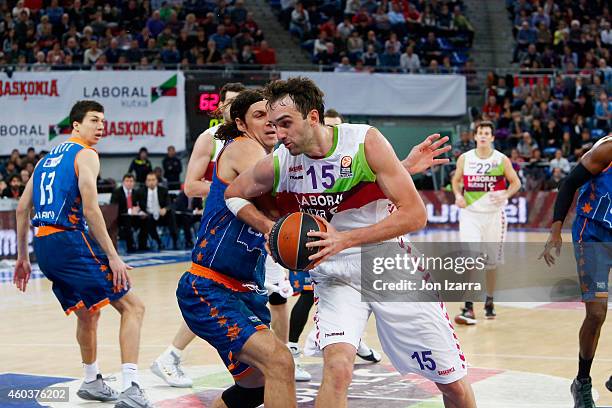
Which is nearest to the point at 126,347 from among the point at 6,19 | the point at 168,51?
the point at 168,51

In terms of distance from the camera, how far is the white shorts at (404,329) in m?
5.05

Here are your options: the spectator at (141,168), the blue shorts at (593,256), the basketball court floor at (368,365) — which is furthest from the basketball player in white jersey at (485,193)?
the spectator at (141,168)

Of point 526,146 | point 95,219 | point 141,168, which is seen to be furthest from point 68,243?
point 526,146

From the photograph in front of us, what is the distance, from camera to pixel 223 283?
18.3 ft

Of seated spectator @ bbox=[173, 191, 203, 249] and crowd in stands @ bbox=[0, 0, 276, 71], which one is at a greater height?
crowd in stands @ bbox=[0, 0, 276, 71]

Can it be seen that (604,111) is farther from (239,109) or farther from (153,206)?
(239,109)

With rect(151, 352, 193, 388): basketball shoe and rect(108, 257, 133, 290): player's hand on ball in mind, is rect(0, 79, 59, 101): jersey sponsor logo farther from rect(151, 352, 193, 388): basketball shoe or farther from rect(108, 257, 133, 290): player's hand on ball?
rect(108, 257, 133, 290): player's hand on ball

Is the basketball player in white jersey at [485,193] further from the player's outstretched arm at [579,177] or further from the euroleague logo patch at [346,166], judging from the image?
the euroleague logo patch at [346,166]

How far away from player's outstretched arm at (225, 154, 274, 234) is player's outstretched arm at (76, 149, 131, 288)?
1.81m

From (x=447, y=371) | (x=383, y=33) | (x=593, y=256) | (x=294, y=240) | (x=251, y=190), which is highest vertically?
(x=383, y=33)

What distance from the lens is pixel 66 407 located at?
23.1 feet

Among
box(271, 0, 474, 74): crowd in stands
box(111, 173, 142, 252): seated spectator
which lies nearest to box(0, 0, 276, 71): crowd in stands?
box(271, 0, 474, 74): crowd in stands

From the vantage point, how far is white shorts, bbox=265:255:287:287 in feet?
25.9

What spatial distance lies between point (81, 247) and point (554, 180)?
651 inches
